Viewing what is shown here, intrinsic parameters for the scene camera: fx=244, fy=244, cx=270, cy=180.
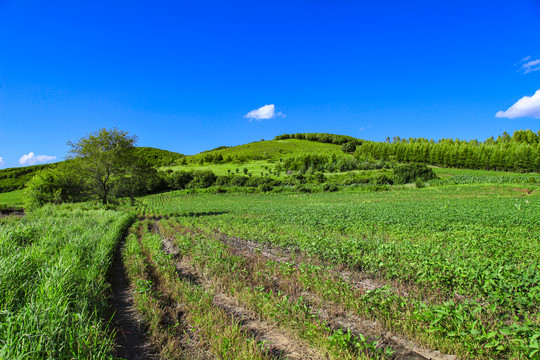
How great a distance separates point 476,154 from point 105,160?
5012 inches

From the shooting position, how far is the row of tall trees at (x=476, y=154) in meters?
89.8

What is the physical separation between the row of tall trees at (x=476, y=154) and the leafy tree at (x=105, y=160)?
122674 mm

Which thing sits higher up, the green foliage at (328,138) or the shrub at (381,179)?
the green foliage at (328,138)

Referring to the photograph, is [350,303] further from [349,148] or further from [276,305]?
[349,148]

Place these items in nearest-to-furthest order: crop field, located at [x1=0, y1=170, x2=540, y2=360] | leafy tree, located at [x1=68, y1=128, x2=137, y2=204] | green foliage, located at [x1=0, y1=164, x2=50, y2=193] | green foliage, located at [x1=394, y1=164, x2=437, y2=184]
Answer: crop field, located at [x1=0, y1=170, x2=540, y2=360]
leafy tree, located at [x1=68, y1=128, x2=137, y2=204]
green foliage, located at [x1=394, y1=164, x2=437, y2=184]
green foliage, located at [x1=0, y1=164, x2=50, y2=193]

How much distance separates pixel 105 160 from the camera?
101 feet

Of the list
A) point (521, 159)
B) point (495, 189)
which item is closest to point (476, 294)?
point (495, 189)

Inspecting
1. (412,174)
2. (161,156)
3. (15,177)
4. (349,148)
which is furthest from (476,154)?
(15,177)

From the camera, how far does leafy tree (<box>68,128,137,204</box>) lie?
2989cm

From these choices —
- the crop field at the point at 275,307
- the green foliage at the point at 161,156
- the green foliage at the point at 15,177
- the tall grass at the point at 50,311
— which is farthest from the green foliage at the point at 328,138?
the tall grass at the point at 50,311

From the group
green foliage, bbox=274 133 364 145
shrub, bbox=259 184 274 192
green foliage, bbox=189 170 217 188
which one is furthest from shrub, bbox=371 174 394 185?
green foliage, bbox=274 133 364 145

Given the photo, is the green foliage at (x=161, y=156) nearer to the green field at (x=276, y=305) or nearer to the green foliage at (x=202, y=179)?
the green foliage at (x=202, y=179)

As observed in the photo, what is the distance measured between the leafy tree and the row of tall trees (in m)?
123

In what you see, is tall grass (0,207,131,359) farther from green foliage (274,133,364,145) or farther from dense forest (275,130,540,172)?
green foliage (274,133,364,145)
